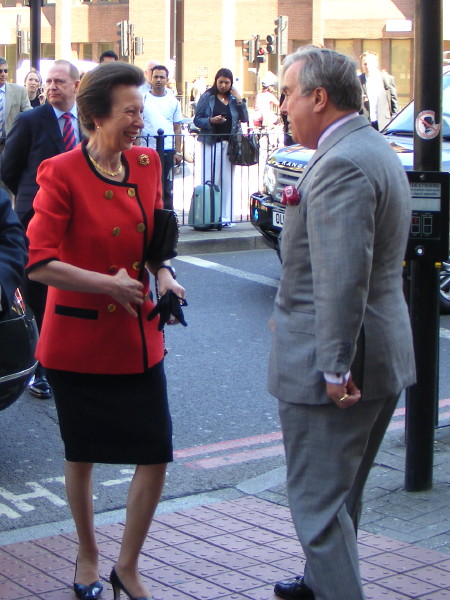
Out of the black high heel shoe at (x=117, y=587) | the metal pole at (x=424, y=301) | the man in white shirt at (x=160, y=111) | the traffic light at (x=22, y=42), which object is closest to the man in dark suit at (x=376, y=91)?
the man in white shirt at (x=160, y=111)

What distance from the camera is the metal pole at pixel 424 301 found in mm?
4703

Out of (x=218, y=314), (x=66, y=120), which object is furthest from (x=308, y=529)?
(x=218, y=314)

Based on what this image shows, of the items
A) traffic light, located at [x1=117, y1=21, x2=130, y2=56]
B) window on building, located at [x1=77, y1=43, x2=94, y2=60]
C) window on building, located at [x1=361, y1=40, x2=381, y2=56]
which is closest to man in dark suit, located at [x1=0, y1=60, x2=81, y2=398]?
traffic light, located at [x1=117, y1=21, x2=130, y2=56]

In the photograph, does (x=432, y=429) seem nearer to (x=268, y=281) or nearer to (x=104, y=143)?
(x=104, y=143)

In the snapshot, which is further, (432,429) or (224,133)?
(224,133)

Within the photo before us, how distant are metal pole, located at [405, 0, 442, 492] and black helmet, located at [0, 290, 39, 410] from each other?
5.92ft

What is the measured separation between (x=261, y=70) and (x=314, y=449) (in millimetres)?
51250

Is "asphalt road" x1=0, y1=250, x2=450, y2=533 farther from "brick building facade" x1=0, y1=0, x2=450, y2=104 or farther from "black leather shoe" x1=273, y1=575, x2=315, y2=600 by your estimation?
"brick building facade" x1=0, y1=0, x2=450, y2=104

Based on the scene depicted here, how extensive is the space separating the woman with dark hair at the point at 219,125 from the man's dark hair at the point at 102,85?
9.54 m

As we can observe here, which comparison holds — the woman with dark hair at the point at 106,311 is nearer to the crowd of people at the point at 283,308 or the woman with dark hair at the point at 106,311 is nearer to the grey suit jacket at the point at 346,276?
the crowd of people at the point at 283,308

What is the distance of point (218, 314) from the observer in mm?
8969

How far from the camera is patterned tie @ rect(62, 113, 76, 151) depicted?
6395mm

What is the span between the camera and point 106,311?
3564 millimetres

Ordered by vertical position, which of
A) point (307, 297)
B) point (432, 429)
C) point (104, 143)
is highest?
point (104, 143)
